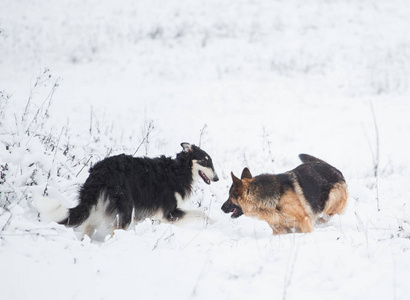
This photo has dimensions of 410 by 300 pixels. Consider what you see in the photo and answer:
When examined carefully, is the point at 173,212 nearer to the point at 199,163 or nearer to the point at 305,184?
the point at 199,163

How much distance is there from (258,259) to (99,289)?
143 centimetres

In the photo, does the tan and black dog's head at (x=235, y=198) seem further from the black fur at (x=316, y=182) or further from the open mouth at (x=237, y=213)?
the black fur at (x=316, y=182)

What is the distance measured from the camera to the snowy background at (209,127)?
295 centimetres

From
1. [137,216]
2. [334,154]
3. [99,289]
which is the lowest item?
[334,154]

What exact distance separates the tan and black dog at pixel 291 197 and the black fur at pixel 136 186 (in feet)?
3.10

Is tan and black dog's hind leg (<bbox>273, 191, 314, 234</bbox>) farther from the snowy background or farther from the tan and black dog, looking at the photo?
the snowy background

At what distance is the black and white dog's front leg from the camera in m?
5.61

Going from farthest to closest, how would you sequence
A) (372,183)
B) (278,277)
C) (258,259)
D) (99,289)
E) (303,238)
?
(372,183)
(303,238)
(258,259)
(278,277)
(99,289)

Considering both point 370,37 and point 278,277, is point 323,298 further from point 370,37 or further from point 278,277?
point 370,37

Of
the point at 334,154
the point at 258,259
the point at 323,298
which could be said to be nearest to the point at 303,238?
the point at 258,259

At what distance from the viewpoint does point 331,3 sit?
23.9 m

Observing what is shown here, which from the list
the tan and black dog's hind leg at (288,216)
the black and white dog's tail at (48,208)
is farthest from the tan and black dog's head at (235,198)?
the black and white dog's tail at (48,208)

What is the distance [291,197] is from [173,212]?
179 cm

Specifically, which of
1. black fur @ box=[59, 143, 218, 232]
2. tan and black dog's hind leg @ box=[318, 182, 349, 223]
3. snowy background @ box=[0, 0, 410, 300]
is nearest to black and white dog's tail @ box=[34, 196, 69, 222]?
black fur @ box=[59, 143, 218, 232]
